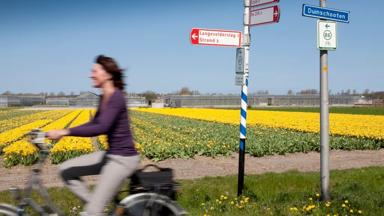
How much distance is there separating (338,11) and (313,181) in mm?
3639

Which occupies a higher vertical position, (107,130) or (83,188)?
(107,130)

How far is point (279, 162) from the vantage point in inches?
523

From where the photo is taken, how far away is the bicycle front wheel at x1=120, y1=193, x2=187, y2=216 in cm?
389

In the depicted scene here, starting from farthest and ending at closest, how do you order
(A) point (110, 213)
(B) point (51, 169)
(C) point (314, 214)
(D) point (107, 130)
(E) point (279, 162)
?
1. (E) point (279, 162)
2. (B) point (51, 169)
3. (C) point (314, 214)
4. (A) point (110, 213)
5. (D) point (107, 130)

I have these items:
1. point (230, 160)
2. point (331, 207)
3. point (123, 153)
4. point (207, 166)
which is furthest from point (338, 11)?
point (230, 160)

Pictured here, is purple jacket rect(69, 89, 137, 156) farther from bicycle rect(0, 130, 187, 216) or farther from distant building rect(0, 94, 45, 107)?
distant building rect(0, 94, 45, 107)

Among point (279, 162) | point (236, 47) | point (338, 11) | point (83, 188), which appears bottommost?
point (279, 162)

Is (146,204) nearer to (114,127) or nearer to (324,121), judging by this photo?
(114,127)

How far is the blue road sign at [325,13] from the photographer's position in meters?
6.42

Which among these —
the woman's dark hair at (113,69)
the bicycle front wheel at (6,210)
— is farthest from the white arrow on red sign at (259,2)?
the bicycle front wheel at (6,210)

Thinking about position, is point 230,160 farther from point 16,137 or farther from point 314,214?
point 16,137

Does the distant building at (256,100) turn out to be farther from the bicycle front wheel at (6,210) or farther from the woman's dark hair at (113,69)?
the bicycle front wheel at (6,210)

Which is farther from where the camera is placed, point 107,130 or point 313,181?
point 313,181

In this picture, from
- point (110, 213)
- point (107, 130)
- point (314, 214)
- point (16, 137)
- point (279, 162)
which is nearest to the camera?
point (107, 130)
